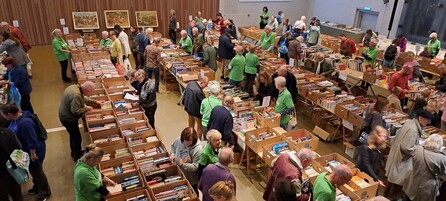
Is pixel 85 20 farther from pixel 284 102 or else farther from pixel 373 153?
pixel 373 153

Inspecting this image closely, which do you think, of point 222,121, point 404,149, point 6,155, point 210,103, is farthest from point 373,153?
point 6,155

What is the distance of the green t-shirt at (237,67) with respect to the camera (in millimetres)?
8094

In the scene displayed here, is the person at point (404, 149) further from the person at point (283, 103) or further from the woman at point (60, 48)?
the woman at point (60, 48)

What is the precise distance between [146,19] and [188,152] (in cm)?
1214

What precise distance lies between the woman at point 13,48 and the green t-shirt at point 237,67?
17.3ft

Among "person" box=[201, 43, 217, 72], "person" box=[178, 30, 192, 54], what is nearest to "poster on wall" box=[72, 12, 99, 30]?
"person" box=[178, 30, 192, 54]

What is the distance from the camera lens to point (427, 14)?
13711 millimetres

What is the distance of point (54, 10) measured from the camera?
1362 centimetres

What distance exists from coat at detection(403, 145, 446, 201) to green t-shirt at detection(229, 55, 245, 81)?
14.6 feet

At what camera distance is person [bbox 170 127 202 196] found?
13.9ft

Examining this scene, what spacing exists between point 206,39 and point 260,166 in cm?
676

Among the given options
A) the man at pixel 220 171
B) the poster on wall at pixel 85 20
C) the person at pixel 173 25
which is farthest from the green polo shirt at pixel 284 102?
the poster on wall at pixel 85 20

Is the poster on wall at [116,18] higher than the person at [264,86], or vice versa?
the poster on wall at [116,18]

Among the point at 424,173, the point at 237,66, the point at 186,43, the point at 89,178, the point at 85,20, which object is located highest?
the point at 85,20
